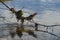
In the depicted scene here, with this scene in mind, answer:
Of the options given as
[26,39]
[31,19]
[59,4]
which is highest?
[59,4]

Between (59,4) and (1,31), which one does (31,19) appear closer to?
(1,31)

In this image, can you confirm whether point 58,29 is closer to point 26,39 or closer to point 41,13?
point 26,39

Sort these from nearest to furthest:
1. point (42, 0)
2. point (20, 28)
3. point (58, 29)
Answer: point (20, 28) → point (58, 29) → point (42, 0)

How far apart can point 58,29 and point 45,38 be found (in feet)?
1.84

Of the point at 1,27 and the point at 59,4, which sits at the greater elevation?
the point at 59,4

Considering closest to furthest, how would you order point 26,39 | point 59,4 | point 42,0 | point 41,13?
point 26,39 < point 41,13 < point 59,4 < point 42,0

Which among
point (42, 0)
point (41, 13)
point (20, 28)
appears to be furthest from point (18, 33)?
point (42, 0)

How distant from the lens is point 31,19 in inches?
44.2

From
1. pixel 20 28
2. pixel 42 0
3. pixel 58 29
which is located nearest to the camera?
pixel 20 28

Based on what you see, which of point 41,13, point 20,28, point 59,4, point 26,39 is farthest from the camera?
point 59,4

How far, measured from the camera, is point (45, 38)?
6.56 meters

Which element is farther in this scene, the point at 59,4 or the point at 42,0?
→ the point at 42,0

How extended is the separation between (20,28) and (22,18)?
131mm

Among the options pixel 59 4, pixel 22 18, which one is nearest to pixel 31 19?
pixel 22 18
